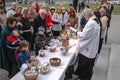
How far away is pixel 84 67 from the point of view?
5121mm

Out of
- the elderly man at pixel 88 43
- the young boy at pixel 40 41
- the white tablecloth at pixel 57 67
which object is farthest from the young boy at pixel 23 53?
the elderly man at pixel 88 43

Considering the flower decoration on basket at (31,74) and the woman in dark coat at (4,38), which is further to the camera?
the woman in dark coat at (4,38)

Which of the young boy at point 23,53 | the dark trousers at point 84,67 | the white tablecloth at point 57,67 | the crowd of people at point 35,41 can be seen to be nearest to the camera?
the white tablecloth at point 57,67

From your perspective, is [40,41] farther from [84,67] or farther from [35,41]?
[84,67]

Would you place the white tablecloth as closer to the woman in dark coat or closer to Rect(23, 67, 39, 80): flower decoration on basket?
Rect(23, 67, 39, 80): flower decoration on basket

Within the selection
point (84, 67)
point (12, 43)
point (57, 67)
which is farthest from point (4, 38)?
point (84, 67)

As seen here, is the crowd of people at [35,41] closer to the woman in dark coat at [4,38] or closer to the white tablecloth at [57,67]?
the woman in dark coat at [4,38]

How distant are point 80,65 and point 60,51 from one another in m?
0.59

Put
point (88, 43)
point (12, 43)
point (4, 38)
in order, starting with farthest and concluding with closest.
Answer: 1. point (88, 43)
2. point (4, 38)
3. point (12, 43)

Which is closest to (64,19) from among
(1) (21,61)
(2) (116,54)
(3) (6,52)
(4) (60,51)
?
(2) (116,54)

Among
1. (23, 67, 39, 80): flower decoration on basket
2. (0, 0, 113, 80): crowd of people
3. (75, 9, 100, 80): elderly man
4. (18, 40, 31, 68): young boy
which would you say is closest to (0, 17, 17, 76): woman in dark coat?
(0, 0, 113, 80): crowd of people

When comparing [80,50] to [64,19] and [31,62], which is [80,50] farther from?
[64,19]

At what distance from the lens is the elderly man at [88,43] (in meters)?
4.56

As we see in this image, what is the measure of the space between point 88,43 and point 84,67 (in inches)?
27.3
